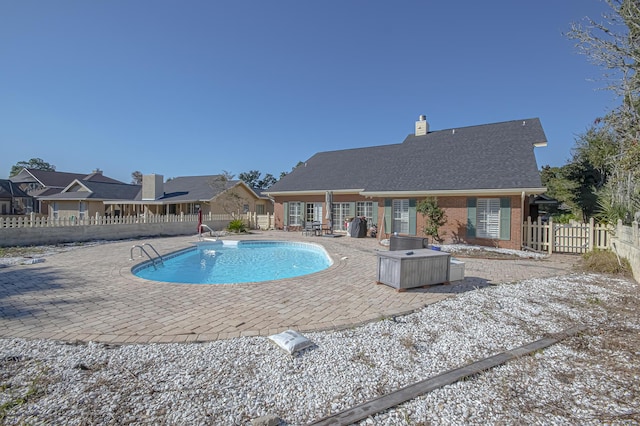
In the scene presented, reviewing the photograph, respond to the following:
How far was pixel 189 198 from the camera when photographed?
2548 centimetres

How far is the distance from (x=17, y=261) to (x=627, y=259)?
18.1 meters

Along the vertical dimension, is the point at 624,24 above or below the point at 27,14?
below

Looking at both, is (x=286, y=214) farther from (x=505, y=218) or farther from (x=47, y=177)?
(x=47, y=177)

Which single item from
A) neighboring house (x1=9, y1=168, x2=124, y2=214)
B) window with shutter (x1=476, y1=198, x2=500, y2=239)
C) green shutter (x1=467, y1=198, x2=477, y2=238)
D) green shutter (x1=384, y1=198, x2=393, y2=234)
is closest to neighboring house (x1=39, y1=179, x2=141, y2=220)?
neighboring house (x1=9, y1=168, x2=124, y2=214)

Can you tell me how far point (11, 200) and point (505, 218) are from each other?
45.8 metres

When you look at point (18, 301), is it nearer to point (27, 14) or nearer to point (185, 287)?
point (185, 287)

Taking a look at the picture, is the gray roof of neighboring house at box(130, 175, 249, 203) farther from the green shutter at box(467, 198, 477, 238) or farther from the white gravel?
the white gravel

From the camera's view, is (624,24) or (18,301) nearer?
(18,301)

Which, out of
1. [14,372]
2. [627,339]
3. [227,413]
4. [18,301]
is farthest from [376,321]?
[18,301]

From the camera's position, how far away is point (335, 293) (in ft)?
19.7

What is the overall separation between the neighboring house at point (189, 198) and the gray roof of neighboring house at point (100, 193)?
72cm

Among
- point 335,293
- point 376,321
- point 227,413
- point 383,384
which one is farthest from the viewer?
point 335,293

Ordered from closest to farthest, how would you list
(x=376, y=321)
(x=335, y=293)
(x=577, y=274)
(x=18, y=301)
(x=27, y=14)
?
(x=376, y=321) → (x=18, y=301) → (x=335, y=293) → (x=577, y=274) → (x=27, y=14)

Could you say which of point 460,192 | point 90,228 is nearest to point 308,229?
point 460,192
